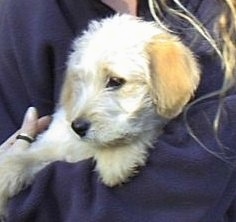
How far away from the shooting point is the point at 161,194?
92.9 inches

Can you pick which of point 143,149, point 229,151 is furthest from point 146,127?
point 229,151

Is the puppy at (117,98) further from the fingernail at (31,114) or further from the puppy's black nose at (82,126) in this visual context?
the fingernail at (31,114)

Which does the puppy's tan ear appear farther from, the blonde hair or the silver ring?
the silver ring

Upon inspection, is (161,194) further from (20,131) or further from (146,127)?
(20,131)

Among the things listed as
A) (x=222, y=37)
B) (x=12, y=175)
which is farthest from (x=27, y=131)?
(x=222, y=37)

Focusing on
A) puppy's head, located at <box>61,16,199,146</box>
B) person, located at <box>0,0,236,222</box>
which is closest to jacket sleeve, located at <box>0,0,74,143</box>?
puppy's head, located at <box>61,16,199,146</box>

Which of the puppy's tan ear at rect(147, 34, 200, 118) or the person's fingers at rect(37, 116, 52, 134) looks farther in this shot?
the person's fingers at rect(37, 116, 52, 134)

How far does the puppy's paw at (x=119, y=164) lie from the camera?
7.77 feet

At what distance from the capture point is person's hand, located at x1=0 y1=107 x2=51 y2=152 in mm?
2645

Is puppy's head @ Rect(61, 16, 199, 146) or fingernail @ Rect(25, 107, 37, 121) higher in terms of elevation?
puppy's head @ Rect(61, 16, 199, 146)

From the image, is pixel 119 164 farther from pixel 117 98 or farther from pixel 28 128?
pixel 28 128

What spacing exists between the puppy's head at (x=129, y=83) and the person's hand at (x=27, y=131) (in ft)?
0.51

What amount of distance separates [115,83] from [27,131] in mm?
336

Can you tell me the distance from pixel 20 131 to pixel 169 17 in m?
0.52
